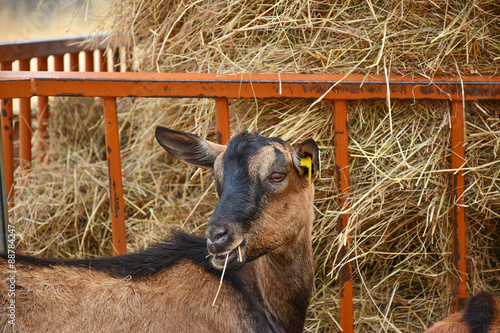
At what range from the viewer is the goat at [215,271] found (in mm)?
3025

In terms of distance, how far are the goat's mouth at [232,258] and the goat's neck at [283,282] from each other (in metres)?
0.42

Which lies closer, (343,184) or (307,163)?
(307,163)

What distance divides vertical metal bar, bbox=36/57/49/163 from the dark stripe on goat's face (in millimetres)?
3842

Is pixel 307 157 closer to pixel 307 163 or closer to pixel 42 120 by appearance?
pixel 307 163

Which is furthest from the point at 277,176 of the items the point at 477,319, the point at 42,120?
→ the point at 42,120

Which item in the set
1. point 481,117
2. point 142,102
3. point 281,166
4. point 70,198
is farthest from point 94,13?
point 481,117

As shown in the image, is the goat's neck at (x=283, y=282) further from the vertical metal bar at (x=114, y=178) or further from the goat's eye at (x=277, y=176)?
the vertical metal bar at (x=114, y=178)

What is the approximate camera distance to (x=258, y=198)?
3.26 m

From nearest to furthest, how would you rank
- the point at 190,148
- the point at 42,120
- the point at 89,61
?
the point at 190,148 < the point at 42,120 < the point at 89,61

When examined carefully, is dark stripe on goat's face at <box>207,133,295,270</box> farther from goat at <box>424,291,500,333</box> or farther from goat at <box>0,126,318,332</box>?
goat at <box>424,291,500,333</box>

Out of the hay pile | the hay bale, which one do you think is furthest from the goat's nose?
the hay bale

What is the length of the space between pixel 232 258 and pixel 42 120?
4.50 m

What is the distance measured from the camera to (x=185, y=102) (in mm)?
5281

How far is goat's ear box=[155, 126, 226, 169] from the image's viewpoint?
373 centimetres
